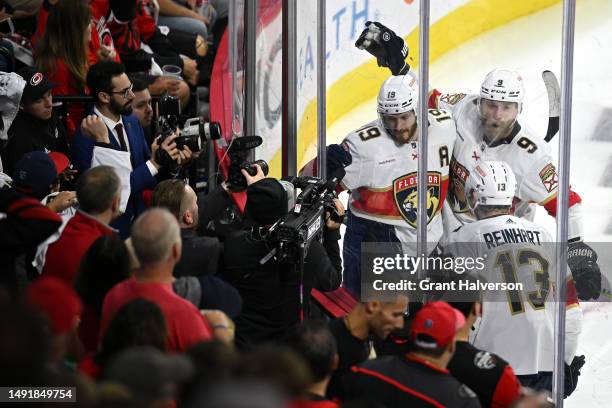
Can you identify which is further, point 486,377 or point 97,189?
point 97,189

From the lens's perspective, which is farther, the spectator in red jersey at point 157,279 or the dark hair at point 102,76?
the dark hair at point 102,76

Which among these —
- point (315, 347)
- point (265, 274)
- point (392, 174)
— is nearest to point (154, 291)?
point (315, 347)

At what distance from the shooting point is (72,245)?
3492mm

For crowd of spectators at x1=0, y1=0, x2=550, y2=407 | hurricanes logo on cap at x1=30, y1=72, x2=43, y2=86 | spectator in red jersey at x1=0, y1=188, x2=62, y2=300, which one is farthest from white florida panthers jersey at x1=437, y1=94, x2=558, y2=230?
spectator in red jersey at x1=0, y1=188, x2=62, y2=300

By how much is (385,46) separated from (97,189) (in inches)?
65.1

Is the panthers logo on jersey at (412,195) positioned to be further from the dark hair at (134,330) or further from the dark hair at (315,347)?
the dark hair at (134,330)

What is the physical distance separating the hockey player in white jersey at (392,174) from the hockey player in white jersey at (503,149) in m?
0.06

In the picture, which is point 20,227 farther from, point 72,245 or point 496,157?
point 496,157

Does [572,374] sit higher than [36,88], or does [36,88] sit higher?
[36,88]

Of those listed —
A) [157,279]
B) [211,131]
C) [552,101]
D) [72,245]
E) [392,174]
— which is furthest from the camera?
[211,131]

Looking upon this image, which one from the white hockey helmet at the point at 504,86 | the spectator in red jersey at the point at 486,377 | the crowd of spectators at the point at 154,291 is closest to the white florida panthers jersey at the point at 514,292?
the crowd of spectators at the point at 154,291

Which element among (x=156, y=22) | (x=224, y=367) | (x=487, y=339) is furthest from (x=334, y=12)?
(x=224, y=367)

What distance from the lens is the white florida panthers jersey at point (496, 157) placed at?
4.15 meters

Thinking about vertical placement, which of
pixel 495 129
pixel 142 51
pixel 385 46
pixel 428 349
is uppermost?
pixel 142 51
